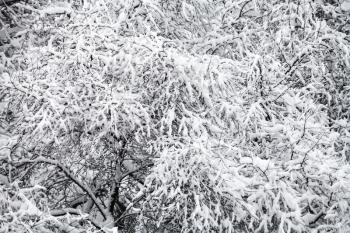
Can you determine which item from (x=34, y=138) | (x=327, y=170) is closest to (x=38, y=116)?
(x=34, y=138)

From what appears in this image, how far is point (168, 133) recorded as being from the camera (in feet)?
13.9

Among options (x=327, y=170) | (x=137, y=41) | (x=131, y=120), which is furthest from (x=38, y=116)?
(x=327, y=170)

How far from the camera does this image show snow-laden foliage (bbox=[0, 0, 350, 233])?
12.6 feet

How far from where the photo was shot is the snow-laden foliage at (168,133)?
3.85 meters

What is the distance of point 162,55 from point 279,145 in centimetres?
162

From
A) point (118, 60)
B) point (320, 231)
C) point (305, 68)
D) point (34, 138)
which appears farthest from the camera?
point (305, 68)

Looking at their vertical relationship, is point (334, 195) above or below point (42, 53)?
below

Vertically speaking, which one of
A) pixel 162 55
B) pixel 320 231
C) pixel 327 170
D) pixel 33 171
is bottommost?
pixel 33 171

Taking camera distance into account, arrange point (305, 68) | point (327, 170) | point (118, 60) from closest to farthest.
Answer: point (327, 170), point (118, 60), point (305, 68)

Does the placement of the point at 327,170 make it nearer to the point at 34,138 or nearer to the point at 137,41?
the point at 137,41

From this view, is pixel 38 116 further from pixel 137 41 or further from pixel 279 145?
pixel 279 145

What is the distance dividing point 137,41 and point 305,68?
2.88 m

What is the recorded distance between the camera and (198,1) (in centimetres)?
632

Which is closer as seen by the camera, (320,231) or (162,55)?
(320,231)
